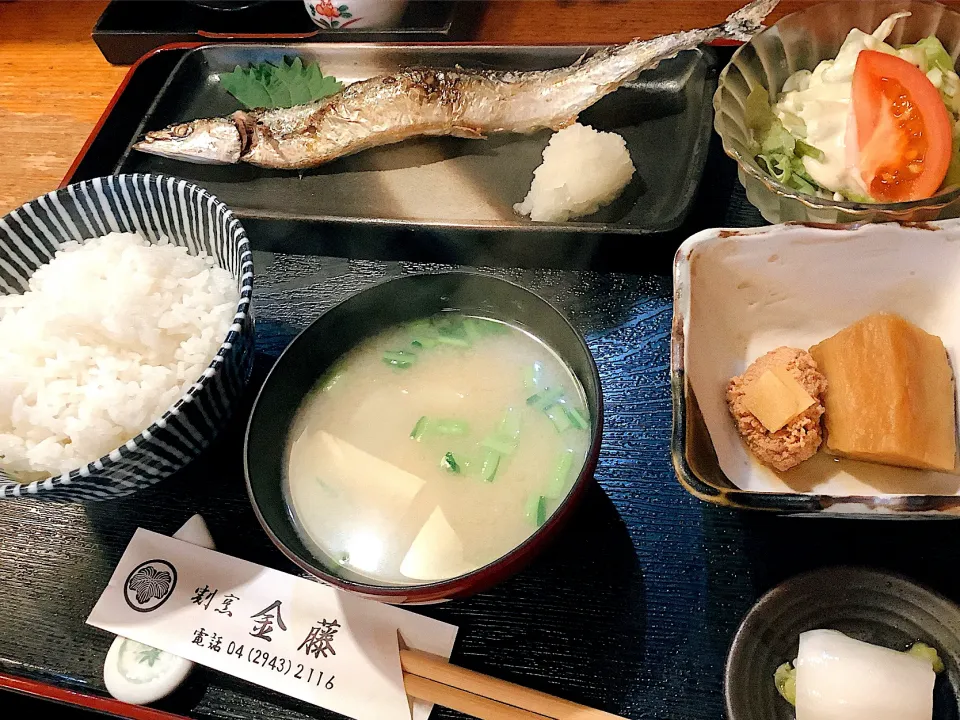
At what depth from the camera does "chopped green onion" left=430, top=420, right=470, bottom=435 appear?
1305 millimetres

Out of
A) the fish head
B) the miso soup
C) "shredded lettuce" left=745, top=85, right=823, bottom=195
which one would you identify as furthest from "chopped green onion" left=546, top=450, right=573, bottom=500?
the fish head

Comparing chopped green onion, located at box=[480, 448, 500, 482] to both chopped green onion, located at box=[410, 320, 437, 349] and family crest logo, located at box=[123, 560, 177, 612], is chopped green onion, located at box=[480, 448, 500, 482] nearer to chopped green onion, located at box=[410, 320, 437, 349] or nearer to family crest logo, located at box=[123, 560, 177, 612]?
chopped green onion, located at box=[410, 320, 437, 349]

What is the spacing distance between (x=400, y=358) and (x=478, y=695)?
614 mm

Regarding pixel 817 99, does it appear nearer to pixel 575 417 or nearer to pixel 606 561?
pixel 575 417

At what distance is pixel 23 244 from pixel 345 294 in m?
0.68

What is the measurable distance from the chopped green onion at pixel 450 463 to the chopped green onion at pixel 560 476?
161 mm

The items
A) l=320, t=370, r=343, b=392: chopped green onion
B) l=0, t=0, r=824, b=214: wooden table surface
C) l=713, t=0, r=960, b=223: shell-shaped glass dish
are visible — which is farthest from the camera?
l=0, t=0, r=824, b=214: wooden table surface

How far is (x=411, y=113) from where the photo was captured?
1971 millimetres

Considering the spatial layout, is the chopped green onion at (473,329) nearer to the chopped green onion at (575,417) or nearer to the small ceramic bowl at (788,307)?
the chopped green onion at (575,417)

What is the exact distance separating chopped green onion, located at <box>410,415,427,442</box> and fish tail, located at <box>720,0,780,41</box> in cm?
121

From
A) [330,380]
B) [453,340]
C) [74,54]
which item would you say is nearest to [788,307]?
[453,340]

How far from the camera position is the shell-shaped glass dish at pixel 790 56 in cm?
157

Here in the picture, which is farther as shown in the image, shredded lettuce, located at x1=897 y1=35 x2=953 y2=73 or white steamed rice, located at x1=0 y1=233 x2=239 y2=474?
shredded lettuce, located at x1=897 y1=35 x2=953 y2=73

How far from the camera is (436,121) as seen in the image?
1.96 meters
